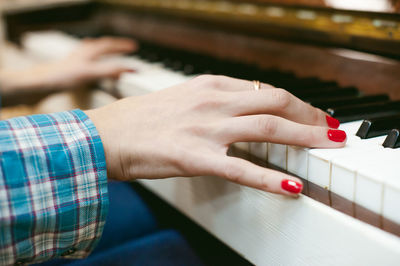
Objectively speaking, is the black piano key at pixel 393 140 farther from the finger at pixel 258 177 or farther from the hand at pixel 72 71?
the hand at pixel 72 71

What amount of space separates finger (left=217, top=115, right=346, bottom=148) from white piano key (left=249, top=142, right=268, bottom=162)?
73 millimetres

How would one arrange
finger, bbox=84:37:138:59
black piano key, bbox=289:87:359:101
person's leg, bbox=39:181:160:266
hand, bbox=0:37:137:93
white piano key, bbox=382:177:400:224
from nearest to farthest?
white piano key, bbox=382:177:400:224
black piano key, bbox=289:87:359:101
person's leg, bbox=39:181:160:266
hand, bbox=0:37:137:93
finger, bbox=84:37:138:59

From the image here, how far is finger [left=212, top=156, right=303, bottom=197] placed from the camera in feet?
1.82

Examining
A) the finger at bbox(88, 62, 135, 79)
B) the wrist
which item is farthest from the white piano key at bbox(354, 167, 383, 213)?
the finger at bbox(88, 62, 135, 79)

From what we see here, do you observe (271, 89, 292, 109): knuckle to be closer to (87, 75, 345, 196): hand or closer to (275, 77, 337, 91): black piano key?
(87, 75, 345, 196): hand

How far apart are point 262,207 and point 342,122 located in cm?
20

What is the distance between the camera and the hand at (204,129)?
0.59 m

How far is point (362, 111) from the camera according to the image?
0.73m

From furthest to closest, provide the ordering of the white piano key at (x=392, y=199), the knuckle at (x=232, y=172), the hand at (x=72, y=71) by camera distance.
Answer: the hand at (x=72, y=71) → the knuckle at (x=232, y=172) → the white piano key at (x=392, y=199)

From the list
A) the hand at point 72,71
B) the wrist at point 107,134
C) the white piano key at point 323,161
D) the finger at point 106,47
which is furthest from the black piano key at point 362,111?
the finger at point 106,47

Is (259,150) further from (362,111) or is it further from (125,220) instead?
(125,220)

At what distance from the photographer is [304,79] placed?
969 mm

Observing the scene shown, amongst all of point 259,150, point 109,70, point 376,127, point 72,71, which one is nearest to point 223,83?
point 259,150

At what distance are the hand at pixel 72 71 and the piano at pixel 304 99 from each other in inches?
2.6
